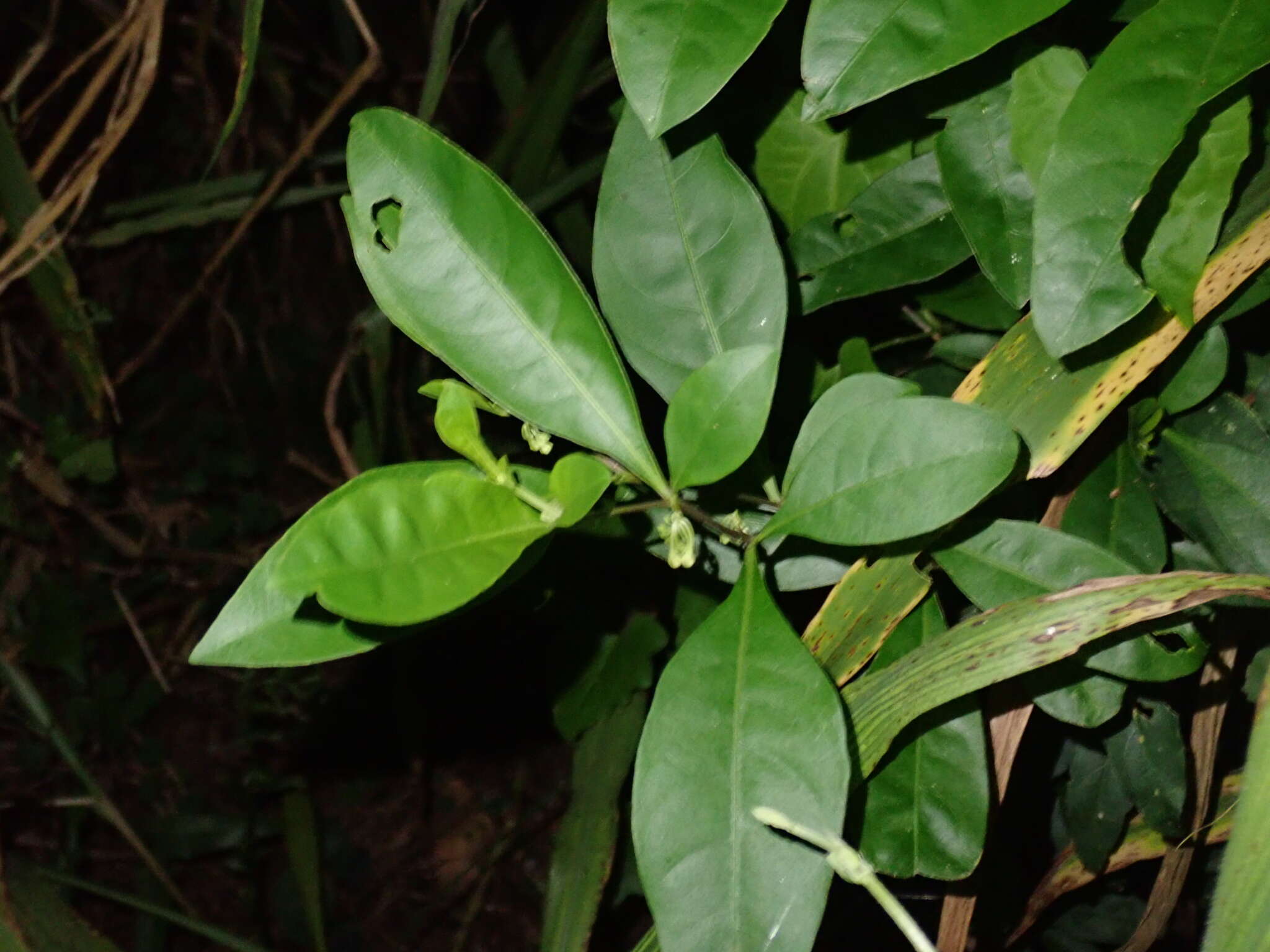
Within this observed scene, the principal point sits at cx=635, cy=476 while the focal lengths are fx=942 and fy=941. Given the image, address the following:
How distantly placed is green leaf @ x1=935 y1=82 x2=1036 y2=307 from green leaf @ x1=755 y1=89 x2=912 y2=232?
112 millimetres

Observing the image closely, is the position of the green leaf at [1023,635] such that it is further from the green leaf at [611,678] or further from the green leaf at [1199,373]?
the green leaf at [611,678]

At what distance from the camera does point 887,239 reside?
712 mm

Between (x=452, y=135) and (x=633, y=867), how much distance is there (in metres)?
1.49

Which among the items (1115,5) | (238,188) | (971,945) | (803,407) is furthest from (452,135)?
(971,945)

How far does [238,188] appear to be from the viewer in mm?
1679

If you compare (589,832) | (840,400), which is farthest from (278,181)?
(840,400)

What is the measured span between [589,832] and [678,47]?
0.78 metres

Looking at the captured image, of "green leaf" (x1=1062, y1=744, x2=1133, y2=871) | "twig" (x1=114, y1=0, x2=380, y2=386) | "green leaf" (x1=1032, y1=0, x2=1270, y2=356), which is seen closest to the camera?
"green leaf" (x1=1032, y1=0, x2=1270, y2=356)

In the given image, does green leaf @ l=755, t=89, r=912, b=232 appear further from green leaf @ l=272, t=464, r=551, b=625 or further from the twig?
the twig

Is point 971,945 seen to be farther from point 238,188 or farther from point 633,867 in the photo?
point 238,188

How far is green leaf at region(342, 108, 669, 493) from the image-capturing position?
1.91 feet

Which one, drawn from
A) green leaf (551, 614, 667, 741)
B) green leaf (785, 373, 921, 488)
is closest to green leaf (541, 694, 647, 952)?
green leaf (551, 614, 667, 741)

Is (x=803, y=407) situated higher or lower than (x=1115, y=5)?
lower

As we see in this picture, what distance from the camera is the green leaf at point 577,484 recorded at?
1.80 ft
